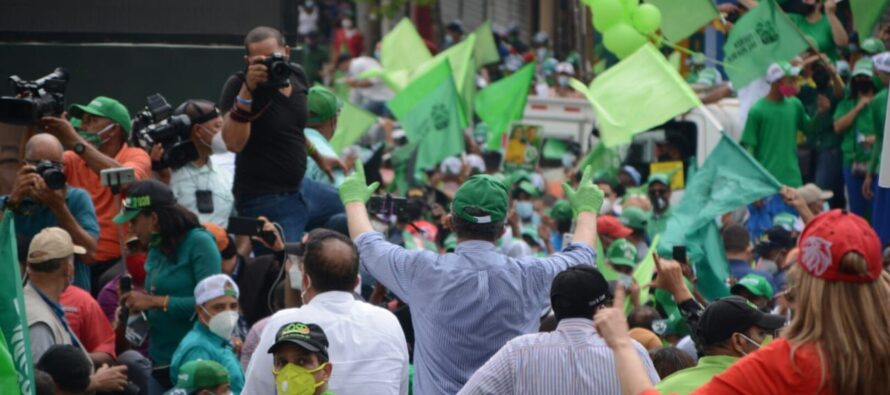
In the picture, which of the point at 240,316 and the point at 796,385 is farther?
the point at 240,316

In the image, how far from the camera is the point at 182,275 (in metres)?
9.16

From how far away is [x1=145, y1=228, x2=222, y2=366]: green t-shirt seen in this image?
30.0 ft

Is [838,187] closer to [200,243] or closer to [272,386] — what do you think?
[200,243]

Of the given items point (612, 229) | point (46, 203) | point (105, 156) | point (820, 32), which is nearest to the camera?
point (46, 203)

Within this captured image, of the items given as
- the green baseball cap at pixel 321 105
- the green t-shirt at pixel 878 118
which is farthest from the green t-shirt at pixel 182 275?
the green t-shirt at pixel 878 118

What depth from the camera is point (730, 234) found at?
12.1 m

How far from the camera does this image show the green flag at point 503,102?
61.8 ft

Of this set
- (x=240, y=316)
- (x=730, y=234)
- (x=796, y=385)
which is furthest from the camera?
(x=730, y=234)

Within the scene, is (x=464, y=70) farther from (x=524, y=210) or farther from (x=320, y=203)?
(x=320, y=203)

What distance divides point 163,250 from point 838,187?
314 inches

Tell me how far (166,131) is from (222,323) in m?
1.64

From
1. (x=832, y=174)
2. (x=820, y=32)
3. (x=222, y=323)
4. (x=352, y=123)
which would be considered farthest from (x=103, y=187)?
(x=820, y=32)

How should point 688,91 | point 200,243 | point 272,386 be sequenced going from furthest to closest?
point 688,91, point 200,243, point 272,386

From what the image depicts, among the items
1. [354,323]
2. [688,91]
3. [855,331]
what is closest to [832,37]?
[688,91]
